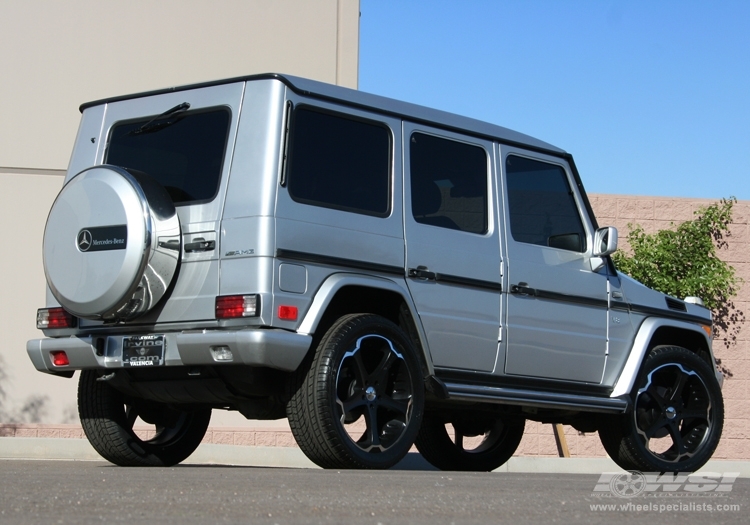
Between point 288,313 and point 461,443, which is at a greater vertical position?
point 288,313

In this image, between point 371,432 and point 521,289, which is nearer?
point 371,432

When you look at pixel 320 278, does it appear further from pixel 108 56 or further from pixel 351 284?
pixel 108 56

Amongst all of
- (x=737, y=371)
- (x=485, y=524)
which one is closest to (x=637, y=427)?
(x=485, y=524)

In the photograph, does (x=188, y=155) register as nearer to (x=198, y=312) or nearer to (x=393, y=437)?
(x=198, y=312)

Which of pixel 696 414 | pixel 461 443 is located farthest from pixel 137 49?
pixel 696 414

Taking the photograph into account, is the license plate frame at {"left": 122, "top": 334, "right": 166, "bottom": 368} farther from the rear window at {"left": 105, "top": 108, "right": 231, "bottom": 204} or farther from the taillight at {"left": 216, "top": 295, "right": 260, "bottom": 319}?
the rear window at {"left": 105, "top": 108, "right": 231, "bottom": 204}

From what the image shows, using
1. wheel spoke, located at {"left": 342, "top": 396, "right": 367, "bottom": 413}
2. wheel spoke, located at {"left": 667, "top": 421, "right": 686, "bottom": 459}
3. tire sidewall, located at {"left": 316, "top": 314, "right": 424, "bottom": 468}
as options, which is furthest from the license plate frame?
wheel spoke, located at {"left": 667, "top": 421, "right": 686, "bottom": 459}

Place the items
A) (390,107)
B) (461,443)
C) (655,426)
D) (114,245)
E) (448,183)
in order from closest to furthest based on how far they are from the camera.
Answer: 1. (114,245)
2. (390,107)
3. (448,183)
4. (655,426)
5. (461,443)

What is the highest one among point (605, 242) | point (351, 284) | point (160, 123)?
point (160, 123)

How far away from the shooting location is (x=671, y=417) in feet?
26.8

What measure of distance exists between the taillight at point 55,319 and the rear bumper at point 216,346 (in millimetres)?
205

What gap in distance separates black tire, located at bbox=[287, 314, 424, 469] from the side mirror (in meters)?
1.98

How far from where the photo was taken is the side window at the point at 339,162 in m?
6.33
